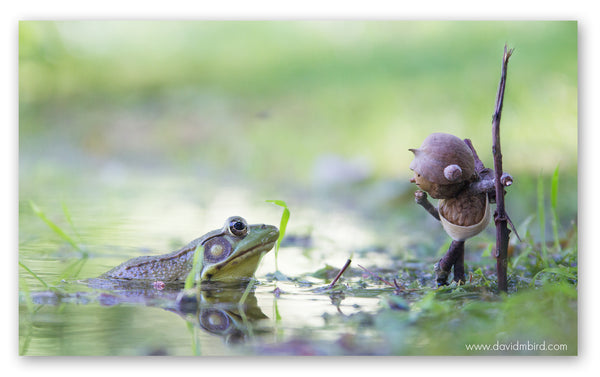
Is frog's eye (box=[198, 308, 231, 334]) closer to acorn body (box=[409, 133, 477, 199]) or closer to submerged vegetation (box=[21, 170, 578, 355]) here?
submerged vegetation (box=[21, 170, 578, 355])

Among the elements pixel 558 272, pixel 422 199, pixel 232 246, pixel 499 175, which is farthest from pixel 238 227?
pixel 558 272

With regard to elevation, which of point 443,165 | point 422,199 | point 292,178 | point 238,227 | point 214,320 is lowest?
point 214,320

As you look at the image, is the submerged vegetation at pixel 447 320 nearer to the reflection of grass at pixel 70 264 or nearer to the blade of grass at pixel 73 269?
the reflection of grass at pixel 70 264

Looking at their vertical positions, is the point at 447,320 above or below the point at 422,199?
below

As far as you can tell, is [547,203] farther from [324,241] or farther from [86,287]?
[86,287]

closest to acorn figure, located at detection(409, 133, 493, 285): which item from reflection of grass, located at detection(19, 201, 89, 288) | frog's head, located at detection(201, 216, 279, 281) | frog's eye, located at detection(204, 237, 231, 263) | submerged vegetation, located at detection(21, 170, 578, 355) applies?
submerged vegetation, located at detection(21, 170, 578, 355)

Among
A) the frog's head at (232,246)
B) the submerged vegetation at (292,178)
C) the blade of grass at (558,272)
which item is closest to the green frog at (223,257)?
the frog's head at (232,246)

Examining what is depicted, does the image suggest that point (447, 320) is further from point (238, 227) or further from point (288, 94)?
point (288, 94)
